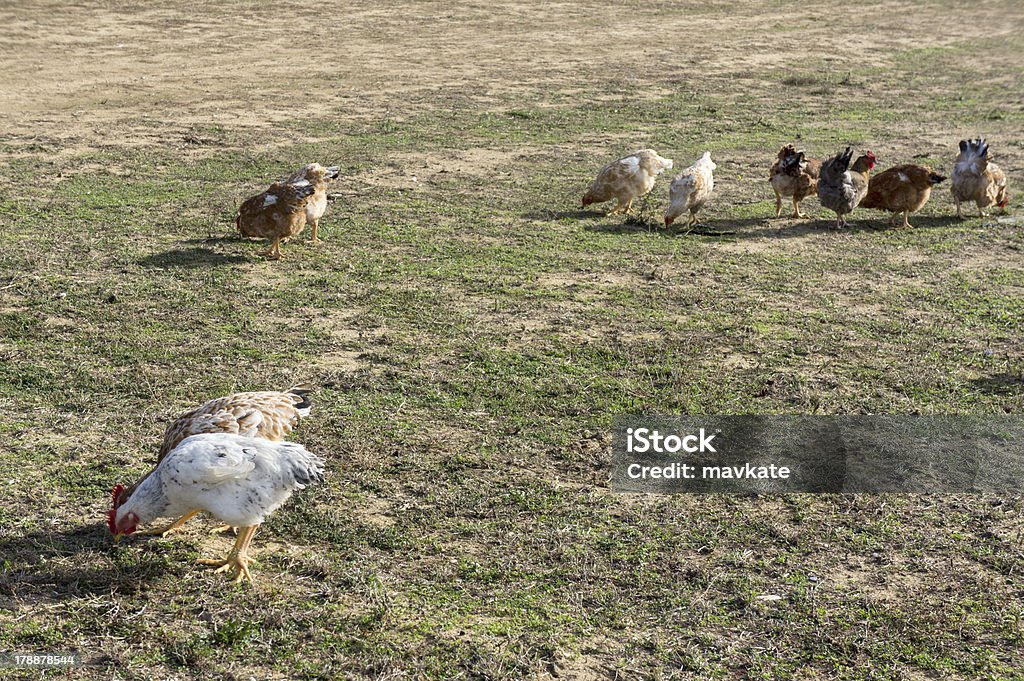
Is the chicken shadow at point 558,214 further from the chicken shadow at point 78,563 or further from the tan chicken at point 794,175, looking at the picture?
the chicken shadow at point 78,563

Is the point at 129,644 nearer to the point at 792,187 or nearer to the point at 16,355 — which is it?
the point at 16,355

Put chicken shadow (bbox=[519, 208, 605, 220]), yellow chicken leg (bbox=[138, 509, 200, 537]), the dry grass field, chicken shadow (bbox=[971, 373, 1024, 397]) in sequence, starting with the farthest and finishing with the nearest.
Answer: chicken shadow (bbox=[519, 208, 605, 220])
chicken shadow (bbox=[971, 373, 1024, 397])
yellow chicken leg (bbox=[138, 509, 200, 537])
the dry grass field

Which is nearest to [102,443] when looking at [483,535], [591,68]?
[483,535]

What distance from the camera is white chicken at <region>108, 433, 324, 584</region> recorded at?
4.45 meters

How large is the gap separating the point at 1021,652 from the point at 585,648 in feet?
5.71

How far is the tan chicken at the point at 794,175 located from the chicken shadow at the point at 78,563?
7.39m

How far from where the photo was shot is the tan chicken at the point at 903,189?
1022cm

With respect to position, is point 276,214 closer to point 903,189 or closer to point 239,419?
point 239,419

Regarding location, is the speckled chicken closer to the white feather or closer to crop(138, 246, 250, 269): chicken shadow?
crop(138, 246, 250, 269): chicken shadow

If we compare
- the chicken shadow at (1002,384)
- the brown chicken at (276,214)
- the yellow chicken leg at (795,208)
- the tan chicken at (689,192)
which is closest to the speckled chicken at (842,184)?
the yellow chicken leg at (795,208)

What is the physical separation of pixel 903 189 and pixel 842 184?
0.68 m

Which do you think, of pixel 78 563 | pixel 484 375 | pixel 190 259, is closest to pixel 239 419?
pixel 78 563

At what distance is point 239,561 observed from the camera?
15.0ft

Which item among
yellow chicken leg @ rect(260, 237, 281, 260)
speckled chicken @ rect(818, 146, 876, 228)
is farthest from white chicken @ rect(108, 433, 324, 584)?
speckled chicken @ rect(818, 146, 876, 228)
